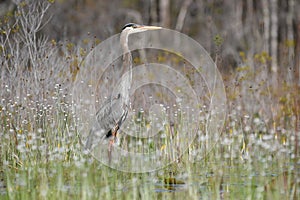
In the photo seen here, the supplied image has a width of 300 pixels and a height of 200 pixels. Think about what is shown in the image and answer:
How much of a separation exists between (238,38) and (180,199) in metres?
17.5

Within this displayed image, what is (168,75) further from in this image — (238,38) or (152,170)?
(238,38)

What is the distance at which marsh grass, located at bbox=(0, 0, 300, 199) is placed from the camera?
208 inches

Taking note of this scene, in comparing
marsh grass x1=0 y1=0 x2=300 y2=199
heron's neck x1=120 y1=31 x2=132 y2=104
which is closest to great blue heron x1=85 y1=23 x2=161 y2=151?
heron's neck x1=120 y1=31 x2=132 y2=104

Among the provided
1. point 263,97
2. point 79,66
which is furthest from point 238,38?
point 79,66

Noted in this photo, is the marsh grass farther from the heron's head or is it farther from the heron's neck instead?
the heron's head

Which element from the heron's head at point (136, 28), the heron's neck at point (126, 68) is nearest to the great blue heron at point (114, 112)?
the heron's neck at point (126, 68)

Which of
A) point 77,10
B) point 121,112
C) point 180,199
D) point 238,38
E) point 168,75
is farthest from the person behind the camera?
point 77,10

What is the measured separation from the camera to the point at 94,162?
5855 mm

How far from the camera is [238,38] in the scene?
72.8 ft

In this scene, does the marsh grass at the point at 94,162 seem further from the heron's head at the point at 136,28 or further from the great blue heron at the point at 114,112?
the heron's head at the point at 136,28

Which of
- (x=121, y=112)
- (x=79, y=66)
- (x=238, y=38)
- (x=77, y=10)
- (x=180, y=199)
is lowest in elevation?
(x=180, y=199)

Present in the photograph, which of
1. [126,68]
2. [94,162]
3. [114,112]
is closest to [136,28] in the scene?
[126,68]

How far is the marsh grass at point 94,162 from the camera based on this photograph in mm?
5281

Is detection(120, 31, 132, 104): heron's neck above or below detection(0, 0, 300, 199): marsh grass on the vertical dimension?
above
